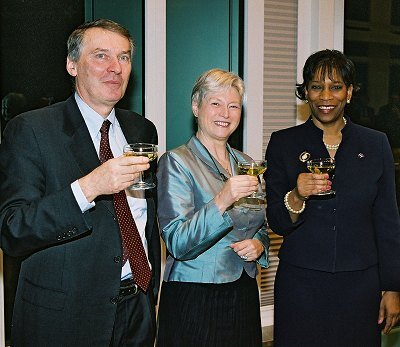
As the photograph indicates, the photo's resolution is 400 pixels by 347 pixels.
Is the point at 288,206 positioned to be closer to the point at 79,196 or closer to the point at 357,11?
the point at 79,196

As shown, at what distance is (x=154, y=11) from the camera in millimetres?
4035

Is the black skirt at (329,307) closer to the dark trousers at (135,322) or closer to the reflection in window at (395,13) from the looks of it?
the dark trousers at (135,322)

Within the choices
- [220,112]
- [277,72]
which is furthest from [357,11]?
[220,112]

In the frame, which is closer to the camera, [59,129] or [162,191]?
[59,129]

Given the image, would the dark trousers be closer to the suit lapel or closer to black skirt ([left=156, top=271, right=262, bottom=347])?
black skirt ([left=156, top=271, right=262, bottom=347])

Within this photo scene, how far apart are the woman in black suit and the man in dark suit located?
0.72 metres

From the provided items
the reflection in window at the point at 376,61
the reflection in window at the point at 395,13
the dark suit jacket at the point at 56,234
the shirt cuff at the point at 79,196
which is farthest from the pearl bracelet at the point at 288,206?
the reflection in window at the point at 395,13

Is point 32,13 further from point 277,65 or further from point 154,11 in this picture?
point 277,65

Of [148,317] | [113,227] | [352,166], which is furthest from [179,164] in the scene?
[352,166]

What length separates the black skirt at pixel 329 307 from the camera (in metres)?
2.85

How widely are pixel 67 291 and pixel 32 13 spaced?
2.04 m

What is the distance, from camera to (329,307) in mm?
2865

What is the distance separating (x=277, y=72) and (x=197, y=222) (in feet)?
8.19

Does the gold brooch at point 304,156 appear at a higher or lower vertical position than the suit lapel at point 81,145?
lower
